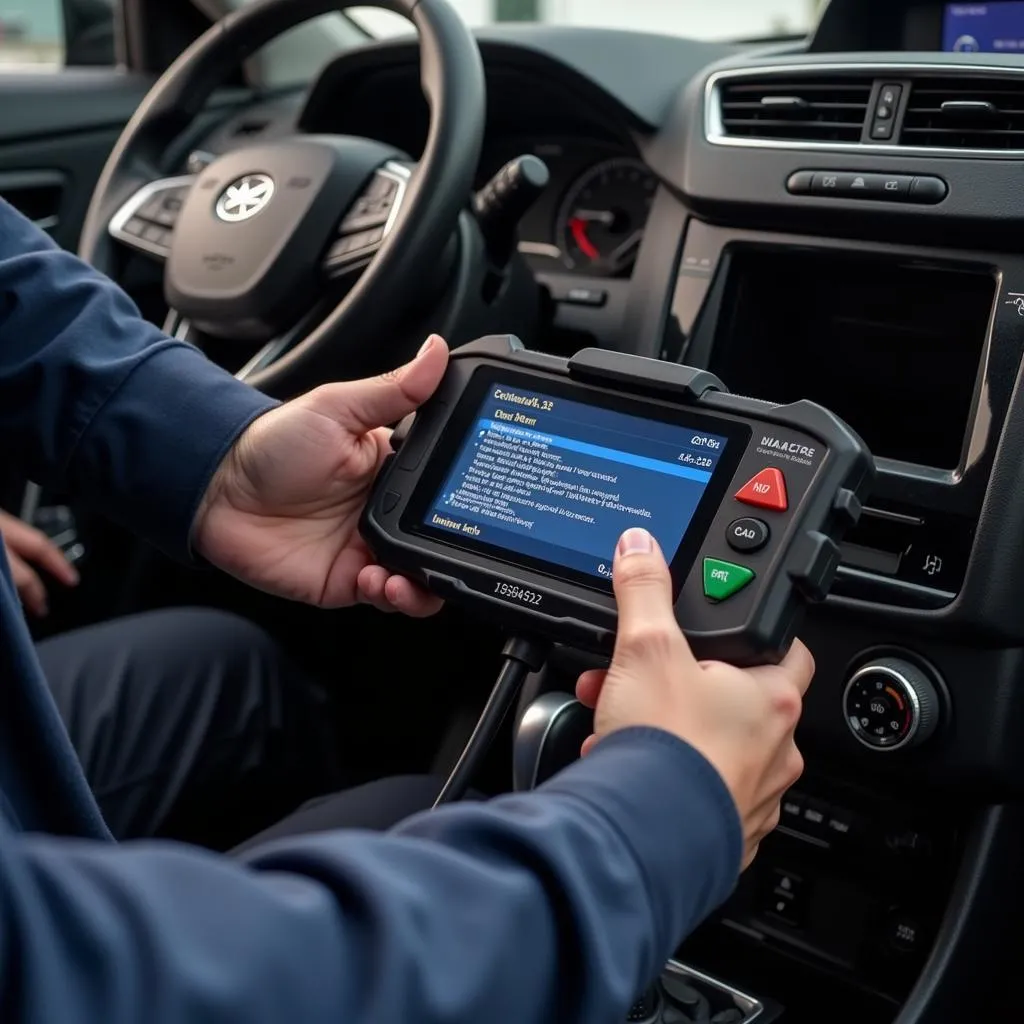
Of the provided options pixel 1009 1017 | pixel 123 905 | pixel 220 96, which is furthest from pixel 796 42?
pixel 123 905

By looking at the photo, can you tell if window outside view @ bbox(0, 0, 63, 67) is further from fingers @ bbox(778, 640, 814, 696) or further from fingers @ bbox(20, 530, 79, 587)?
fingers @ bbox(778, 640, 814, 696)

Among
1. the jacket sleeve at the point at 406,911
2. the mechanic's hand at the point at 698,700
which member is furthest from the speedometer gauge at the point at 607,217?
the jacket sleeve at the point at 406,911

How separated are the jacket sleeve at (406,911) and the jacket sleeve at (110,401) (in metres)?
0.44

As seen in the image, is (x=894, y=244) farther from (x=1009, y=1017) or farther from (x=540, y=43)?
(x=1009, y=1017)

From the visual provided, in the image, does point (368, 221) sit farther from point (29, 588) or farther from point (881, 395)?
point (29, 588)

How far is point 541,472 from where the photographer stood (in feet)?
2.78

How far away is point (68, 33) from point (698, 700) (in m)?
1.76

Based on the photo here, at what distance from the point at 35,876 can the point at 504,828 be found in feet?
0.57

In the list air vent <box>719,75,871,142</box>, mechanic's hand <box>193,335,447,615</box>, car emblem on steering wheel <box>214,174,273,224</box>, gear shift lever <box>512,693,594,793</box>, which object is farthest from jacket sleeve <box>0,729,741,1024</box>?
car emblem on steering wheel <box>214,174,273,224</box>

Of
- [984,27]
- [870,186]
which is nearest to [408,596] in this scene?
[870,186]

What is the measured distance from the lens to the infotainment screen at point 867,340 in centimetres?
103

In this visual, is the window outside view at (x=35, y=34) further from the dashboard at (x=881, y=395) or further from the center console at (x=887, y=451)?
the center console at (x=887, y=451)

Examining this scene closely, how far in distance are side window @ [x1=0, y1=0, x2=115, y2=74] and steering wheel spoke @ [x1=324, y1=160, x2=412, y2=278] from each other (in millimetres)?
996

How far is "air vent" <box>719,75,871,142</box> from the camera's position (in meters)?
1.08
